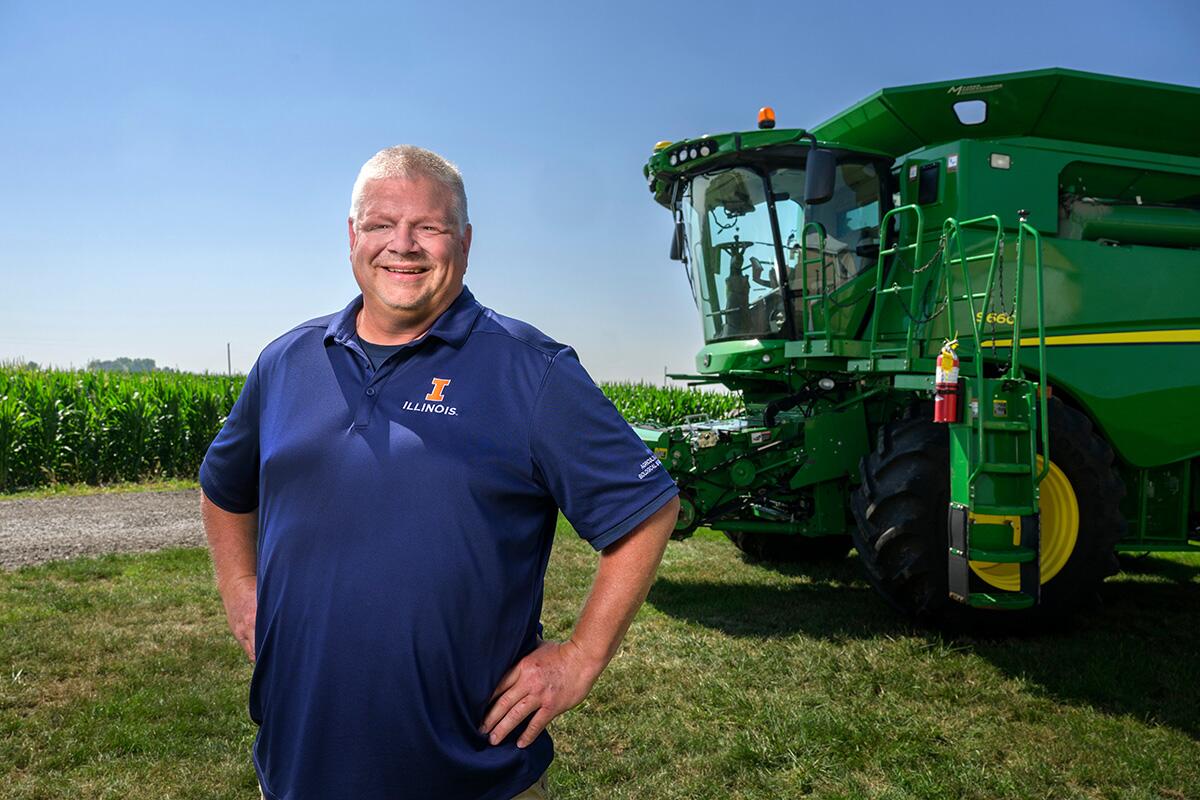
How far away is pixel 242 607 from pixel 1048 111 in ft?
22.4

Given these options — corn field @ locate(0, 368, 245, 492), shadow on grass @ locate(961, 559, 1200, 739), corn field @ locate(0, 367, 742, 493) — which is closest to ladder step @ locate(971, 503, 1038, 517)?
shadow on grass @ locate(961, 559, 1200, 739)

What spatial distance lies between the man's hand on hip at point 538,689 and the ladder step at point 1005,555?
3778 mm

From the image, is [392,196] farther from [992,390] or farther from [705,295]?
[705,295]

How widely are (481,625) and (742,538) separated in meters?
6.86

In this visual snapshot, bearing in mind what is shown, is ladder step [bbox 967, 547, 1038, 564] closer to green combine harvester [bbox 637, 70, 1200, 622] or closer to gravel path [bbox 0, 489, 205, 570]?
green combine harvester [bbox 637, 70, 1200, 622]

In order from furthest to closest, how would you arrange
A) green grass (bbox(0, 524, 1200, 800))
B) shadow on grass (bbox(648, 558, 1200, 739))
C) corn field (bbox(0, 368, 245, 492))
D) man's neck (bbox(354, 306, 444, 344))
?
1. corn field (bbox(0, 368, 245, 492))
2. shadow on grass (bbox(648, 558, 1200, 739))
3. green grass (bbox(0, 524, 1200, 800))
4. man's neck (bbox(354, 306, 444, 344))

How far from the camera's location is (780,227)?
23.1 feet

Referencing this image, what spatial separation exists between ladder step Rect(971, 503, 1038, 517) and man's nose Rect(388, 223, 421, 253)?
13.3ft

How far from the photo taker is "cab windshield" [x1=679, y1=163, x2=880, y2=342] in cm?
700

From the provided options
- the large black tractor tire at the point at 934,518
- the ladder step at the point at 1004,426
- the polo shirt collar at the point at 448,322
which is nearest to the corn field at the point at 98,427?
the large black tractor tire at the point at 934,518

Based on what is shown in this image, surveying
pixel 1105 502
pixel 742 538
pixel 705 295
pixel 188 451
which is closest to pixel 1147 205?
pixel 1105 502

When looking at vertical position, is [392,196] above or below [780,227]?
below

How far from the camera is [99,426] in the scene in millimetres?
13234

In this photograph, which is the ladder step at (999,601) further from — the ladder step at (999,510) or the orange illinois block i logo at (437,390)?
the orange illinois block i logo at (437,390)
